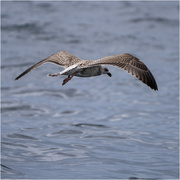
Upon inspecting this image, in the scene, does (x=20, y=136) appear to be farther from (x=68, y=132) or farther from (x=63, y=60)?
(x=63, y=60)

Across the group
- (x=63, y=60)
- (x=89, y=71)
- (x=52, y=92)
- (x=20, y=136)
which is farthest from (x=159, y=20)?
(x=89, y=71)

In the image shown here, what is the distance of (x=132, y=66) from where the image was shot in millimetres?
9352

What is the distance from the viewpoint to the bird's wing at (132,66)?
9000 mm

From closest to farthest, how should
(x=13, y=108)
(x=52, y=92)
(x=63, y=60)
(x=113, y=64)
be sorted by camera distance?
(x=113, y=64), (x=63, y=60), (x=13, y=108), (x=52, y=92)

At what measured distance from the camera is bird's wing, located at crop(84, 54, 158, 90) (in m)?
9.00

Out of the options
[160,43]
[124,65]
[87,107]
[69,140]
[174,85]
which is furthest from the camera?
[160,43]

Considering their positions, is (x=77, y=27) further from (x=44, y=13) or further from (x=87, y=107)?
(x=87, y=107)

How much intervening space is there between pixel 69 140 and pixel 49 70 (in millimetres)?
6755

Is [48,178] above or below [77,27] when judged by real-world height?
below

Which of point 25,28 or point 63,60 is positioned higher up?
point 25,28

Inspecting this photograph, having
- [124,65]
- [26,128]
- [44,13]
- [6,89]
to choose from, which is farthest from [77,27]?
[124,65]

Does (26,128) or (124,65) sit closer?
(124,65)

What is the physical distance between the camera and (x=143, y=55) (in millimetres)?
22094

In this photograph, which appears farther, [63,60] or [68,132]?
[68,132]
